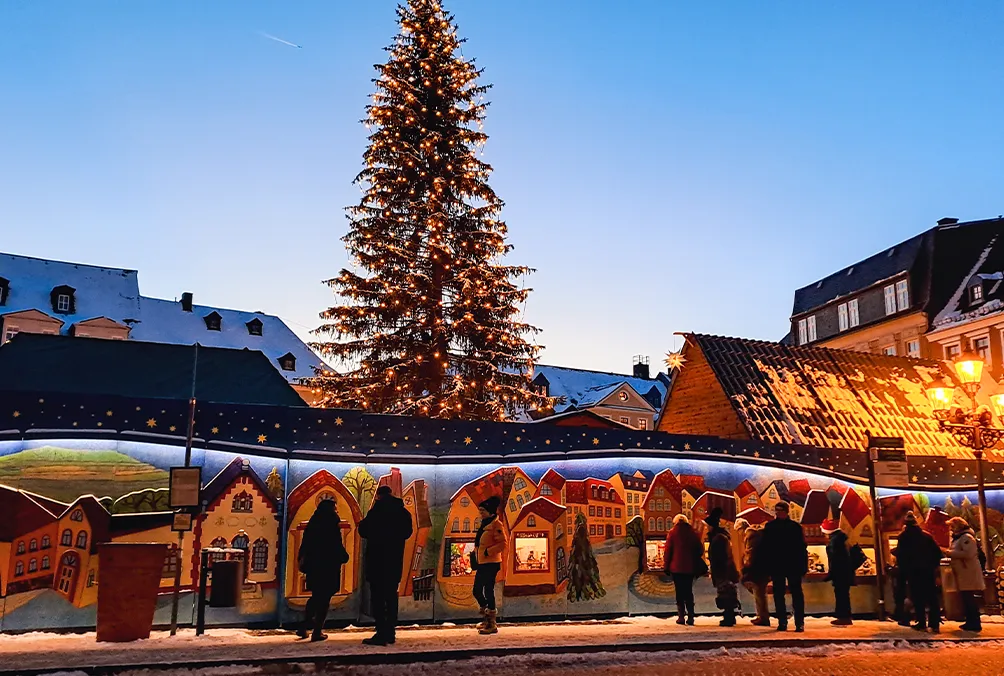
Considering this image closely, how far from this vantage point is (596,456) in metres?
14.7

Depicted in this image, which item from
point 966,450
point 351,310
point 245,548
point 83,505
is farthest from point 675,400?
point 83,505

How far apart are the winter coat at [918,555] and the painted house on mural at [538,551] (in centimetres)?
531

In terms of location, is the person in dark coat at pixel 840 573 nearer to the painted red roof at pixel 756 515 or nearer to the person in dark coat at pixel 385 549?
the painted red roof at pixel 756 515

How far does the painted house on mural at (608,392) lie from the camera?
221 feet

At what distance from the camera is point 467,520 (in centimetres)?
1355

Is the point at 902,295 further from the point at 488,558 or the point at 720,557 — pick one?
the point at 488,558

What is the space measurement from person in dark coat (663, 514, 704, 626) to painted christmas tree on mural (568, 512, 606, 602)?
115 cm

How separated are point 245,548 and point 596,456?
5.70 meters

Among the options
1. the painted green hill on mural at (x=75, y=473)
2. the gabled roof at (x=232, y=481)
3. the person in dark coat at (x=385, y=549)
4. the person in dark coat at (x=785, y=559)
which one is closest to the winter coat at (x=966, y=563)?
the person in dark coat at (x=785, y=559)

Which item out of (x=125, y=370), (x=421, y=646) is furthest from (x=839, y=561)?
(x=125, y=370)

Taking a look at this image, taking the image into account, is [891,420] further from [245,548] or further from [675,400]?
[245,548]

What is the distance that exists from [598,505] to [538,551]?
129 centimetres

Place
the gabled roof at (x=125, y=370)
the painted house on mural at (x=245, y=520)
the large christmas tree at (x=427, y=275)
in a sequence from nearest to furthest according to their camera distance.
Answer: the painted house on mural at (x=245, y=520) → the gabled roof at (x=125, y=370) → the large christmas tree at (x=427, y=275)

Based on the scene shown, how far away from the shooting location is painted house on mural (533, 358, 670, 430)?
67250 mm
